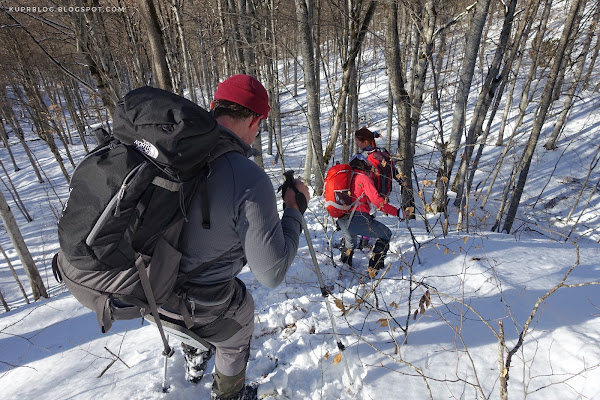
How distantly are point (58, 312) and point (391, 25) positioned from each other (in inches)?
241

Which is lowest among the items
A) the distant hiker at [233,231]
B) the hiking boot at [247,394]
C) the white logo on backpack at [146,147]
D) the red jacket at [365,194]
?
the hiking boot at [247,394]

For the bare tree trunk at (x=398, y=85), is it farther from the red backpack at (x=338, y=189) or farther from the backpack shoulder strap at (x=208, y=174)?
the backpack shoulder strap at (x=208, y=174)

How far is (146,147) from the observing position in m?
1.12

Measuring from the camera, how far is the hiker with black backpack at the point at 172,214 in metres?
1.10

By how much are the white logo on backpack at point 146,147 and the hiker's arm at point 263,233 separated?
396 millimetres

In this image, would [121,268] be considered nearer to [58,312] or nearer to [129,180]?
[129,180]

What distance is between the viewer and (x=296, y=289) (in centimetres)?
356

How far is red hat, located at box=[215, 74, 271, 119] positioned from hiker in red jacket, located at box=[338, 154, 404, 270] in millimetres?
2104

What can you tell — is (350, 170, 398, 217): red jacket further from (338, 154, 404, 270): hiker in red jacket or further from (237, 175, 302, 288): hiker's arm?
(237, 175, 302, 288): hiker's arm

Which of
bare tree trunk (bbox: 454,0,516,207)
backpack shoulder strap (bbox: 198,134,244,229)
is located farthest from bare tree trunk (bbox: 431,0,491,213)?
backpack shoulder strap (bbox: 198,134,244,229)

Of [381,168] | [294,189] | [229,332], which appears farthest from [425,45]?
[229,332]

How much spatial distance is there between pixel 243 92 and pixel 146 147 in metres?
0.58

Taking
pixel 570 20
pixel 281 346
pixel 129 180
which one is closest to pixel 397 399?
pixel 281 346

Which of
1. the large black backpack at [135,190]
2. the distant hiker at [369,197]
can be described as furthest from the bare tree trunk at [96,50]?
the large black backpack at [135,190]
